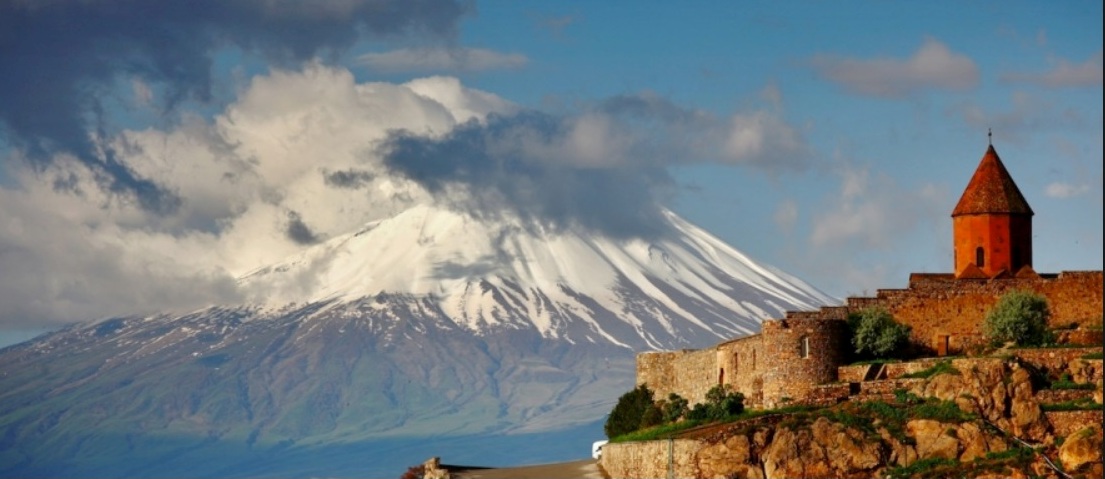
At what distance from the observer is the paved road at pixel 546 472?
66875mm

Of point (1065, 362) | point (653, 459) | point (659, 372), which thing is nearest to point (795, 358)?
point (653, 459)

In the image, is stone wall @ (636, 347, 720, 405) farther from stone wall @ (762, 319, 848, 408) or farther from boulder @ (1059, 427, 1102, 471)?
boulder @ (1059, 427, 1102, 471)

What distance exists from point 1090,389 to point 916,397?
13.2 feet

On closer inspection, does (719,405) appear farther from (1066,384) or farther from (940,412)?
(1066,384)

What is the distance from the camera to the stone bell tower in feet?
215

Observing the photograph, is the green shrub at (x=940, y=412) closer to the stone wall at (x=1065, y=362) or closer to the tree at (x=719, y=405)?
the stone wall at (x=1065, y=362)

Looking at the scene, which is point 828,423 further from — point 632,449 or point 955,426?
point 632,449

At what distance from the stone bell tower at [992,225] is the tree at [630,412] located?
9809mm

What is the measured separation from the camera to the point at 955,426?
55969 mm

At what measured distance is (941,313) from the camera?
62.5 meters

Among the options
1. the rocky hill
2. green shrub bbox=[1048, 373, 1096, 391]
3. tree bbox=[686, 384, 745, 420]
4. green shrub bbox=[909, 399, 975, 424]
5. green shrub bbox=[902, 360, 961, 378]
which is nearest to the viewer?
the rocky hill

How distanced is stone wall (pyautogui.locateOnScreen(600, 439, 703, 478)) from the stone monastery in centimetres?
277

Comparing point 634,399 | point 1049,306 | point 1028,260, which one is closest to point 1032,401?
point 1049,306

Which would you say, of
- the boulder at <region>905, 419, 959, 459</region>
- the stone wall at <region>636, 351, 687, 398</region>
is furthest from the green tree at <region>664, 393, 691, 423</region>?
the boulder at <region>905, 419, 959, 459</region>
